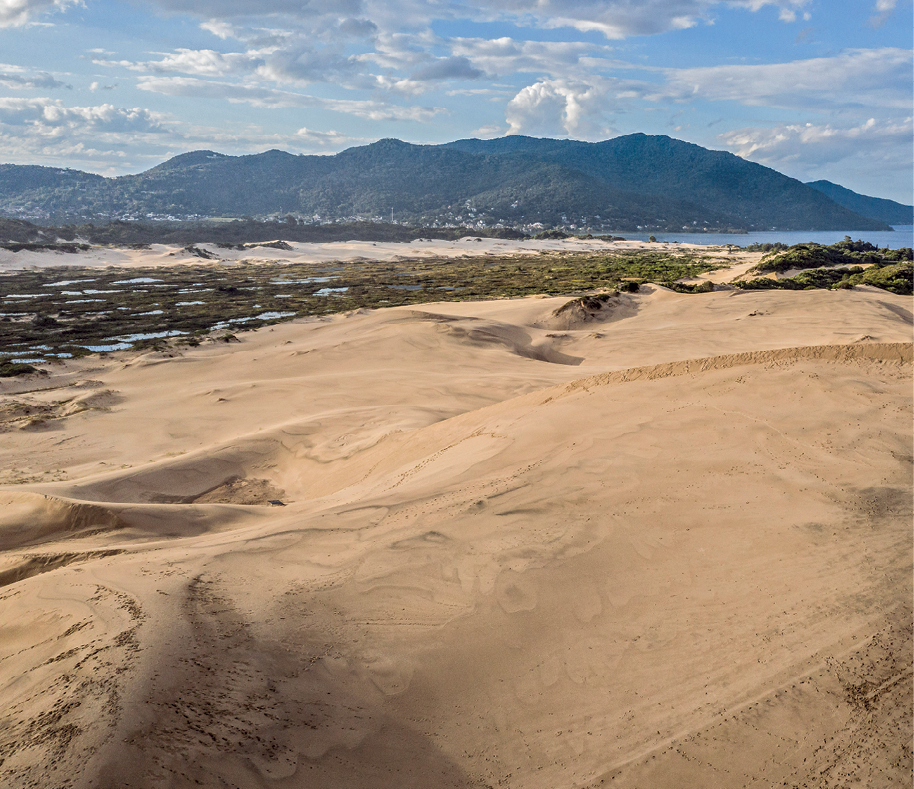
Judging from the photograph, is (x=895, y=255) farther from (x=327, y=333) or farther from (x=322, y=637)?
(x=322, y=637)

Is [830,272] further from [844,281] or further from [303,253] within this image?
[303,253]

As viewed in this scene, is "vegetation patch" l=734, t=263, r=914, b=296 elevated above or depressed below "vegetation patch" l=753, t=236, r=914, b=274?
below

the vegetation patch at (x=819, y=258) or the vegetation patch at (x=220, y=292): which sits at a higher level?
the vegetation patch at (x=819, y=258)

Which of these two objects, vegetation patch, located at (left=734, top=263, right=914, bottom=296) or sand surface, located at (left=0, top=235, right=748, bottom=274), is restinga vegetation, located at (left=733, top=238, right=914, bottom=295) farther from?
sand surface, located at (left=0, top=235, right=748, bottom=274)

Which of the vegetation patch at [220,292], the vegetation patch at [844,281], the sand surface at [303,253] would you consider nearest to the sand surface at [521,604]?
the vegetation patch at [220,292]

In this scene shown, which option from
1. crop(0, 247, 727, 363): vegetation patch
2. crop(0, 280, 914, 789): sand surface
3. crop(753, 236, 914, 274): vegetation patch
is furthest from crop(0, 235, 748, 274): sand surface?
crop(0, 280, 914, 789): sand surface

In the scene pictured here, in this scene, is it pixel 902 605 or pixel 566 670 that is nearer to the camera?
pixel 566 670

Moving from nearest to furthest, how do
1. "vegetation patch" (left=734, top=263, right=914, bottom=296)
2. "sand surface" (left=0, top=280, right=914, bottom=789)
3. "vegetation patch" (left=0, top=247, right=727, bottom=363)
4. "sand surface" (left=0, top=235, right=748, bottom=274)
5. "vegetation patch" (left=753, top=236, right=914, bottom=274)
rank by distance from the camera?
"sand surface" (left=0, top=280, right=914, bottom=789) < "vegetation patch" (left=0, top=247, right=727, bottom=363) < "vegetation patch" (left=734, top=263, right=914, bottom=296) < "vegetation patch" (left=753, top=236, right=914, bottom=274) < "sand surface" (left=0, top=235, right=748, bottom=274)

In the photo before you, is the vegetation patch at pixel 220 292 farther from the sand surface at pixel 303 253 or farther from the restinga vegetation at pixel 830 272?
the restinga vegetation at pixel 830 272

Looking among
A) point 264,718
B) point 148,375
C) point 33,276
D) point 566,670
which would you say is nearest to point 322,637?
point 264,718
